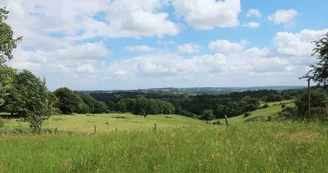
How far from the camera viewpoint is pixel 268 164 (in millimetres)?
6602

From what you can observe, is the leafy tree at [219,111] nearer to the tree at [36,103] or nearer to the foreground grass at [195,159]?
the tree at [36,103]

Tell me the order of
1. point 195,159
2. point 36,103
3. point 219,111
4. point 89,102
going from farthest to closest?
point 219,111
point 89,102
point 36,103
point 195,159

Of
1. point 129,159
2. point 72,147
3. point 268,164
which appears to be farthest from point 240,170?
point 72,147

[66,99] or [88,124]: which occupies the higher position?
[66,99]

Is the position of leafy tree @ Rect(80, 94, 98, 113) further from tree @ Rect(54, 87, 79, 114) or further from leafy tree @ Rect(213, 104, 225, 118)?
leafy tree @ Rect(213, 104, 225, 118)

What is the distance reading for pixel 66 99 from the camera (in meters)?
80.9

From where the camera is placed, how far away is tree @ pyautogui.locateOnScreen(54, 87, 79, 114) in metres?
80.8

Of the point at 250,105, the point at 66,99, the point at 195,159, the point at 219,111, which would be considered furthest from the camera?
the point at 219,111

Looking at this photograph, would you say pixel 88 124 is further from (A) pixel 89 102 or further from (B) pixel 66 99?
(A) pixel 89 102

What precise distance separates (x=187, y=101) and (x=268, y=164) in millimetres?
167610

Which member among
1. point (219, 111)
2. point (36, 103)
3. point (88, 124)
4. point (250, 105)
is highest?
point (36, 103)

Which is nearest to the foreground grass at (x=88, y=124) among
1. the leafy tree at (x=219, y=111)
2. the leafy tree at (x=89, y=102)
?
the leafy tree at (x=89, y=102)

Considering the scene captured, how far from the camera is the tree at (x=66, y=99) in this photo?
80.8 metres

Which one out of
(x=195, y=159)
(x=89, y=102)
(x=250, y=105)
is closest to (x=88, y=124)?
(x=195, y=159)
